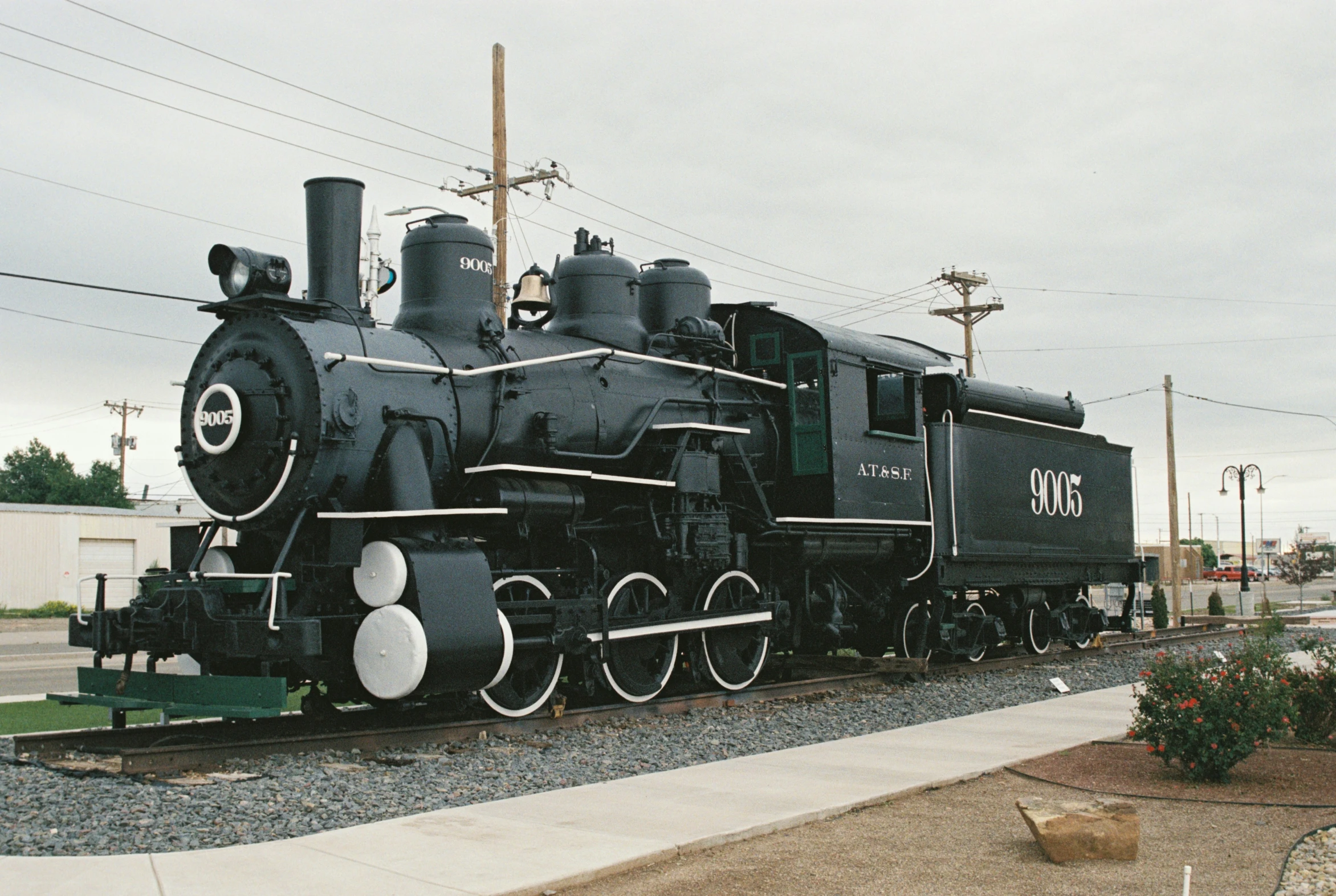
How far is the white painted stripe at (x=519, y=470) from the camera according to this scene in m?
8.86

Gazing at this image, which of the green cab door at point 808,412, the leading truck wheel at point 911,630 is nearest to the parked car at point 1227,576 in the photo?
the leading truck wheel at point 911,630

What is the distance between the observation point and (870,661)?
13.4 metres

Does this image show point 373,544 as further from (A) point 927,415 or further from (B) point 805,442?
(A) point 927,415

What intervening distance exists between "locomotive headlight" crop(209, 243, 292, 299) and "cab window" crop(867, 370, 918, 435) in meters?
6.57

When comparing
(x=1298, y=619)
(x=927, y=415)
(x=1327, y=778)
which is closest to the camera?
(x=1327, y=778)

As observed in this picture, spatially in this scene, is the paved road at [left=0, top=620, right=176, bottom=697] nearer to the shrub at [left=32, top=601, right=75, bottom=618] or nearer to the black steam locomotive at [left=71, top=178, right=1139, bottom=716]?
the black steam locomotive at [left=71, top=178, right=1139, bottom=716]

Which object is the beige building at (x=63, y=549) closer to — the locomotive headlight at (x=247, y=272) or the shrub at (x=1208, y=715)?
the locomotive headlight at (x=247, y=272)

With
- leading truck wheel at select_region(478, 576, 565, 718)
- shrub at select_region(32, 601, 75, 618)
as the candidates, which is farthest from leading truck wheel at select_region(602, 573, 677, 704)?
shrub at select_region(32, 601, 75, 618)

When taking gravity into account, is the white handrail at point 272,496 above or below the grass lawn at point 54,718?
above

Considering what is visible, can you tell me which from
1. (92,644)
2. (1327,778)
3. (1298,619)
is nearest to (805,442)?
(1327,778)

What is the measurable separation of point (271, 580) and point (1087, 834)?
5.34 meters

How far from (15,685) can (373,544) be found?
321 inches

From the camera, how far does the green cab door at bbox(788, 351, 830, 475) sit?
485 inches

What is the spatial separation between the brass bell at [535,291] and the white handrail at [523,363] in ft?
2.05
